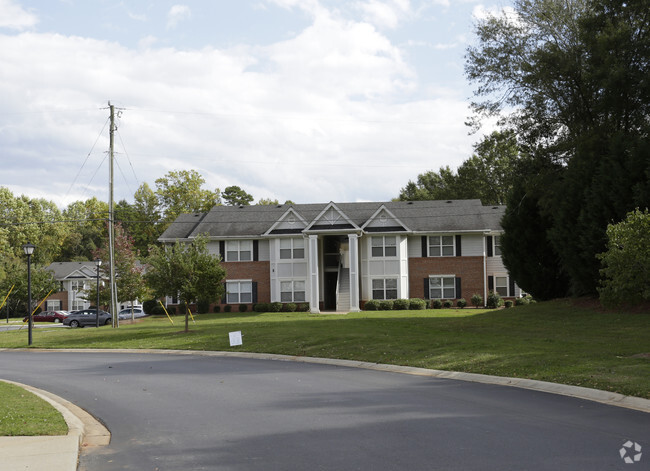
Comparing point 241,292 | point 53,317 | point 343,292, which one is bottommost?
point 53,317

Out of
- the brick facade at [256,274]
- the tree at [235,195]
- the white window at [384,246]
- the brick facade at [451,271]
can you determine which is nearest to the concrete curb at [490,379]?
the brick facade at [256,274]

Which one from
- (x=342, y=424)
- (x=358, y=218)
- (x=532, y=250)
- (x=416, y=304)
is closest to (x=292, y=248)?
(x=358, y=218)

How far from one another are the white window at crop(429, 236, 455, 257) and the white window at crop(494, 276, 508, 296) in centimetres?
400

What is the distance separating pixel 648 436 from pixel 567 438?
41.0 inches

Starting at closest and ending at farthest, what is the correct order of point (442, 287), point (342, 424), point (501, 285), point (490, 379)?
point (342, 424) < point (490, 379) < point (442, 287) < point (501, 285)

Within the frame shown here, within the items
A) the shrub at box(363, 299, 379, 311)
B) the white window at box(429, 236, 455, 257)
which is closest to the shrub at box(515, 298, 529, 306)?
the white window at box(429, 236, 455, 257)

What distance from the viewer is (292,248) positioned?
1941 inches

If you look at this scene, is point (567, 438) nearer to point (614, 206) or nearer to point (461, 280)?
point (614, 206)

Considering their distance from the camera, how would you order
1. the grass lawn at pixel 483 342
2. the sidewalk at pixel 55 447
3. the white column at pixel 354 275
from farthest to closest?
the white column at pixel 354 275 < the grass lawn at pixel 483 342 < the sidewalk at pixel 55 447

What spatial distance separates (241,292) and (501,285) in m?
19.0

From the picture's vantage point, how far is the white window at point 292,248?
1940 inches

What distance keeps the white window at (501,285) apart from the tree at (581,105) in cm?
1366

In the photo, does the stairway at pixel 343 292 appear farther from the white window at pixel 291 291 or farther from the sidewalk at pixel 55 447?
the sidewalk at pixel 55 447

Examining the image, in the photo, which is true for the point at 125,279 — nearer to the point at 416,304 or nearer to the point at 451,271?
the point at 416,304
